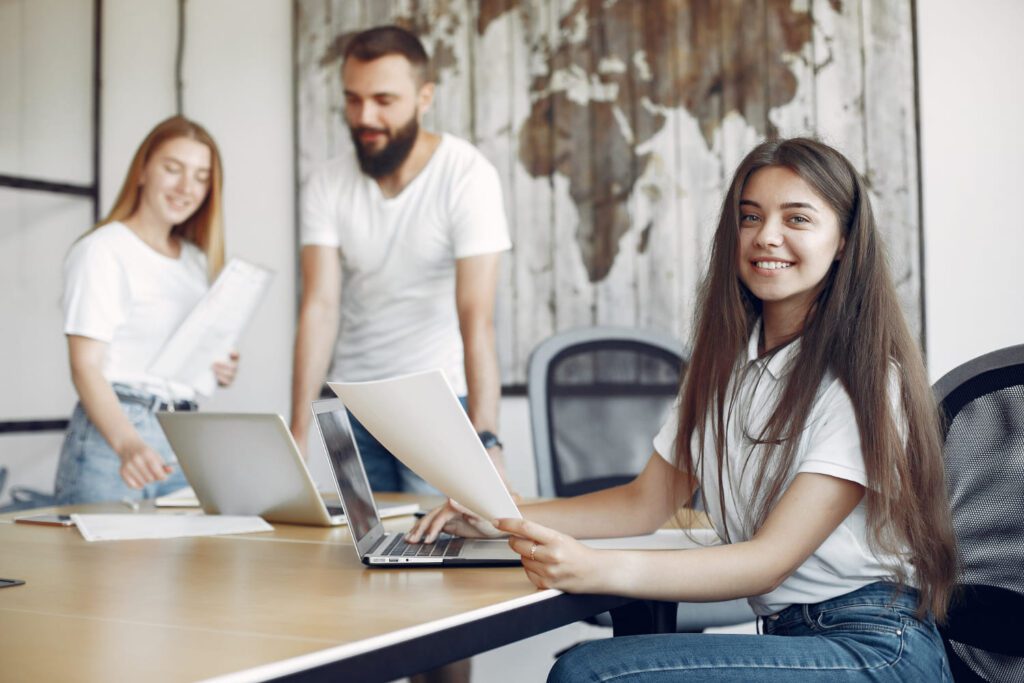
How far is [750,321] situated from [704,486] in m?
0.24

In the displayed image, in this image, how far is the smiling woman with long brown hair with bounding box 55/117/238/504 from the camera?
7.11 feet

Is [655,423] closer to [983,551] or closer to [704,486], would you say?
[704,486]

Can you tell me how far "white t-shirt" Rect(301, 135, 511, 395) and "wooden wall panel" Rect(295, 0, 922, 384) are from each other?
0.72 metres

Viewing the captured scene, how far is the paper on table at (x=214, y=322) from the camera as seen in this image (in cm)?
204

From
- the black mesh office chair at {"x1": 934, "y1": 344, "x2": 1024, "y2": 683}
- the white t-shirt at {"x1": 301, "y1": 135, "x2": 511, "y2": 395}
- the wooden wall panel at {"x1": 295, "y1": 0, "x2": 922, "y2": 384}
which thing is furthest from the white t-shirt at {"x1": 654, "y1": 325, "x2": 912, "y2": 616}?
the wooden wall panel at {"x1": 295, "y1": 0, "x2": 922, "y2": 384}

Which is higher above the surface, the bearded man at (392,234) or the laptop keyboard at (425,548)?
the bearded man at (392,234)

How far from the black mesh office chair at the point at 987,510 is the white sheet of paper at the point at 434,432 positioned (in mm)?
577

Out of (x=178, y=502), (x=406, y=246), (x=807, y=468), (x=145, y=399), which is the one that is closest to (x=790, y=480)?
(x=807, y=468)

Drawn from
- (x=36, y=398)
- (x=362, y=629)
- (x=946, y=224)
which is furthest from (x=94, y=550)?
(x=36, y=398)

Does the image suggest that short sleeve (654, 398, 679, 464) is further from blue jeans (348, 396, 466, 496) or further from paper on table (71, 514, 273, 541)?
blue jeans (348, 396, 466, 496)

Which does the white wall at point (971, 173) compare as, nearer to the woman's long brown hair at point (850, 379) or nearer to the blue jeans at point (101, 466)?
the woman's long brown hair at point (850, 379)

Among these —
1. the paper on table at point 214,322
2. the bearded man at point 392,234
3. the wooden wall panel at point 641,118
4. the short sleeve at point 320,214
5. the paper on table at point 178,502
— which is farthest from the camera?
the wooden wall panel at point 641,118

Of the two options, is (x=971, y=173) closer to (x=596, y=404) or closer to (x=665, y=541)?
(x=596, y=404)

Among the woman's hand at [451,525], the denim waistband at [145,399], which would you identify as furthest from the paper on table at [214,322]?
the woman's hand at [451,525]
